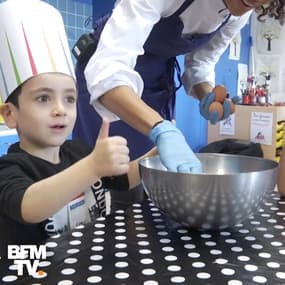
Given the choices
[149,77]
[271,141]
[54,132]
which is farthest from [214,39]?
[271,141]

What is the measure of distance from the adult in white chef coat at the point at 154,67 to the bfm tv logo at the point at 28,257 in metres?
0.27

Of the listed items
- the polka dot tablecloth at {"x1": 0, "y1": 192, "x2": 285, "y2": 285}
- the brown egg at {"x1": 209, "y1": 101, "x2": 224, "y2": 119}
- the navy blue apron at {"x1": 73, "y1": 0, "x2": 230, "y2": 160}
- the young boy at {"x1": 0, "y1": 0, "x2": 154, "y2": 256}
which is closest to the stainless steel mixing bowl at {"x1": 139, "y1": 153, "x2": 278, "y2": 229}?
the polka dot tablecloth at {"x1": 0, "y1": 192, "x2": 285, "y2": 285}

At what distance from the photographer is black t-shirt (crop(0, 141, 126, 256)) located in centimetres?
62

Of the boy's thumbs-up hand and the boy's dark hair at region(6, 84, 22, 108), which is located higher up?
the boy's dark hair at region(6, 84, 22, 108)

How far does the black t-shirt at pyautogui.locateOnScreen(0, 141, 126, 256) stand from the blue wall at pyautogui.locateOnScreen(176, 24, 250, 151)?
150 cm

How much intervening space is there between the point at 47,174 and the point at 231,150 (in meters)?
1.06

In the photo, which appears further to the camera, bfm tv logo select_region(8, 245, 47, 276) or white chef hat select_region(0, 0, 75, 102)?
white chef hat select_region(0, 0, 75, 102)

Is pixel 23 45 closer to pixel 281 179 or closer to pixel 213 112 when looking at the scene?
pixel 213 112

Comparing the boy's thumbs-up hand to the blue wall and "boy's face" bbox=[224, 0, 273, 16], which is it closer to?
"boy's face" bbox=[224, 0, 273, 16]

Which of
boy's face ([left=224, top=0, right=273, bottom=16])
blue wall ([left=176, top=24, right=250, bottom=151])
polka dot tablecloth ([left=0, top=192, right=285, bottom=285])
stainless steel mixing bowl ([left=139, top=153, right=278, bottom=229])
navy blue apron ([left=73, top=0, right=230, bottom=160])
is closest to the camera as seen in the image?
polka dot tablecloth ([left=0, top=192, right=285, bottom=285])

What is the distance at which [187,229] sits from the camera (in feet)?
2.03

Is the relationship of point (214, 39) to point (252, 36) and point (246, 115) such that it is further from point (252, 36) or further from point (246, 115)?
point (252, 36)

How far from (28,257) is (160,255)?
0.50 feet

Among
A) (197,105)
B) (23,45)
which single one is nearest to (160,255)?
(23,45)
